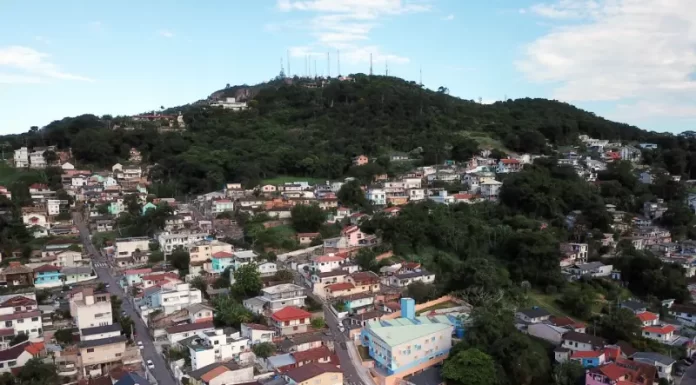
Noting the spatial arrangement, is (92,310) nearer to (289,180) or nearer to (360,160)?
(289,180)

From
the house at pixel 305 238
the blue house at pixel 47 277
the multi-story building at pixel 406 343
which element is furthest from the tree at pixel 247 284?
the blue house at pixel 47 277

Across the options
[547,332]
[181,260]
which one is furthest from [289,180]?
[547,332]

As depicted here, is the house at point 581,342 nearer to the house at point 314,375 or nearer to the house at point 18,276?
the house at point 314,375

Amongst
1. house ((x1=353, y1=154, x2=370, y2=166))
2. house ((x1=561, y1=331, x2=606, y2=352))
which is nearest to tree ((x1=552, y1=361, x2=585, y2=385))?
house ((x1=561, y1=331, x2=606, y2=352))


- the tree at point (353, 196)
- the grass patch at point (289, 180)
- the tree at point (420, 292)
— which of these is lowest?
the tree at point (420, 292)

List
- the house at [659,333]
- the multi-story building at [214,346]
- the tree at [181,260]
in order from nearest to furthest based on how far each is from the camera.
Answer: the multi-story building at [214,346], the house at [659,333], the tree at [181,260]

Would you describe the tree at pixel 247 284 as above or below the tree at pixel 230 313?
above

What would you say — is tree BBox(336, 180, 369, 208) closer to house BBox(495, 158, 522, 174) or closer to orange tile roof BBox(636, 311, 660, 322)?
house BBox(495, 158, 522, 174)

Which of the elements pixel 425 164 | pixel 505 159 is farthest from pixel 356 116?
pixel 505 159
